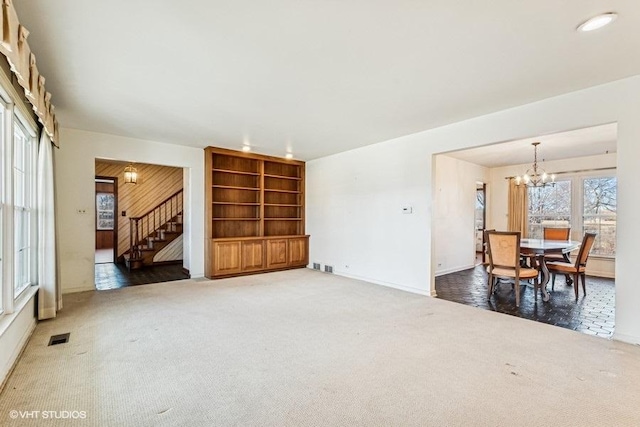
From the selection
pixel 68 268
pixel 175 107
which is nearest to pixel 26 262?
pixel 68 268

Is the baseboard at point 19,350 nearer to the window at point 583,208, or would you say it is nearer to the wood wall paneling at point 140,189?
the wood wall paneling at point 140,189

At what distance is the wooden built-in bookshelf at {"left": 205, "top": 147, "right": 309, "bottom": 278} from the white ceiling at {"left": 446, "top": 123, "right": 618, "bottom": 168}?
371cm

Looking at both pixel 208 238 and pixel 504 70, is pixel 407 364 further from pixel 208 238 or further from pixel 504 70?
pixel 208 238

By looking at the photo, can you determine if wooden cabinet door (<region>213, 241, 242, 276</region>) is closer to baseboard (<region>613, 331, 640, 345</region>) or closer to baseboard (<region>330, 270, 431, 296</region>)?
baseboard (<region>330, 270, 431, 296</region>)

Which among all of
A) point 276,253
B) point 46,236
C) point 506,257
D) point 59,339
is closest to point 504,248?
point 506,257

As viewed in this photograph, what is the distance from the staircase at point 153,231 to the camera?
24.3 ft

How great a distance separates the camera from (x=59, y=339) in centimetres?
298

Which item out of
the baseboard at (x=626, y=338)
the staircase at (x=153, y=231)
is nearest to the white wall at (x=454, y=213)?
the baseboard at (x=626, y=338)

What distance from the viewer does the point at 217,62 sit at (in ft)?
8.77

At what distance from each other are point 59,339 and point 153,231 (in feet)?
18.0

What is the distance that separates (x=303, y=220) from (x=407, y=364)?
513 cm

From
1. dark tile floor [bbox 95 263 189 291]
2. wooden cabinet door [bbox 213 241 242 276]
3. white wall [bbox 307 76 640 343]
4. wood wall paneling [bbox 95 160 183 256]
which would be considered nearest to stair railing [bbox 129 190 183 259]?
wood wall paneling [bbox 95 160 183 256]

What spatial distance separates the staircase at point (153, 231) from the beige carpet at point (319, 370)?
365cm

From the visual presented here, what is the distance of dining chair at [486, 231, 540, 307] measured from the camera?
429 centimetres
